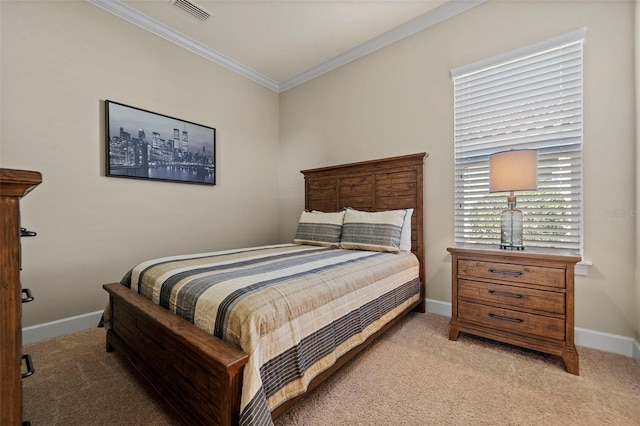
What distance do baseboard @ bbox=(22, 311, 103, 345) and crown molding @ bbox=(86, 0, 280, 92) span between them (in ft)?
8.88

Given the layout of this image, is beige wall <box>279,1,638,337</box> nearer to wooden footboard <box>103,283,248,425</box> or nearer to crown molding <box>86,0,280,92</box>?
crown molding <box>86,0,280,92</box>

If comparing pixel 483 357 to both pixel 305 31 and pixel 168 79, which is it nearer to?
pixel 305 31

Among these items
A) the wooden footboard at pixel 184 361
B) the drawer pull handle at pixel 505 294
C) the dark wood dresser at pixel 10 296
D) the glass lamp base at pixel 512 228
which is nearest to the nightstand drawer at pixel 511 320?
the drawer pull handle at pixel 505 294

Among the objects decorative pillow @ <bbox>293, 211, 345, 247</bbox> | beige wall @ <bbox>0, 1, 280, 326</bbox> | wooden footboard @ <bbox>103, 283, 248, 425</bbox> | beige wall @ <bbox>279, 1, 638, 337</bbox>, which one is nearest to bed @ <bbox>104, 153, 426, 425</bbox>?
wooden footboard @ <bbox>103, 283, 248, 425</bbox>

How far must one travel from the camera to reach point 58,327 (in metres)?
2.22

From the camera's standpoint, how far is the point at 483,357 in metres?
1.85

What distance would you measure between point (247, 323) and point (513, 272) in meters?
1.77

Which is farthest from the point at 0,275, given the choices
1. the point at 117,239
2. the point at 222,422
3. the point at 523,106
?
the point at 523,106

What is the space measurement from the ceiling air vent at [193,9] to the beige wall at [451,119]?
4.87 ft

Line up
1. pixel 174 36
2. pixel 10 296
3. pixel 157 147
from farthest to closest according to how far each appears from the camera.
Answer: pixel 174 36 → pixel 157 147 → pixel 10 296

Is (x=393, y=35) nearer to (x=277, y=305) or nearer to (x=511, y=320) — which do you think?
(x=511, y=320)

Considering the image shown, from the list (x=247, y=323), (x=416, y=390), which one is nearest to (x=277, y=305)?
(x=247, y=323)

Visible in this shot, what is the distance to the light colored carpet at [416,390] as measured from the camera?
1.32 metres

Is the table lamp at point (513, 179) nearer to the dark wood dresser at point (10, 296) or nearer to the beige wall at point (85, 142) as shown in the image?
the dark wood dresser at point (10, 296)
